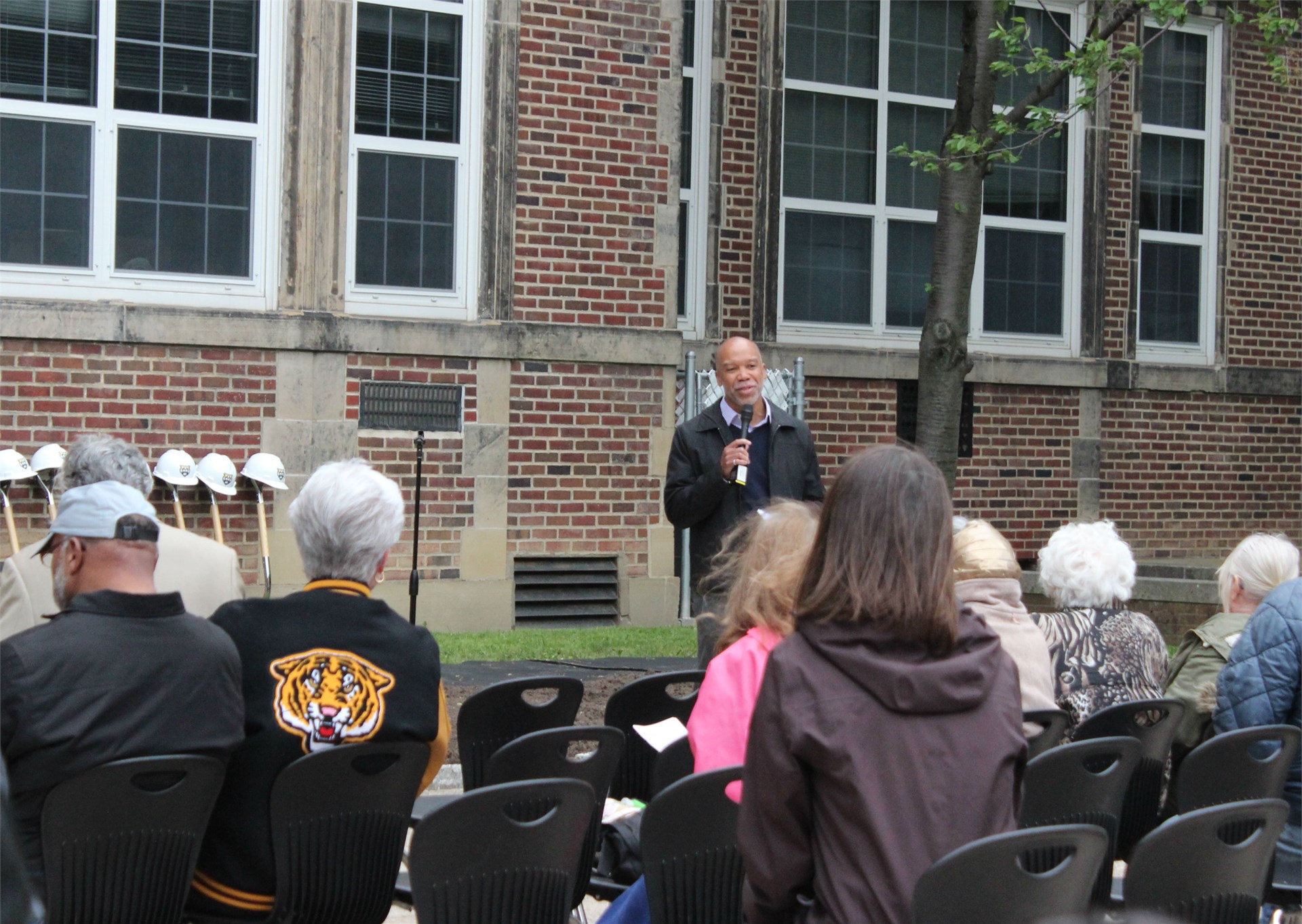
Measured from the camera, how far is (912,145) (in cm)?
1240

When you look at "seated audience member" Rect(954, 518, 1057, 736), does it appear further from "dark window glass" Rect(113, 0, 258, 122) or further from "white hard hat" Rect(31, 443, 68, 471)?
"dark window glass" Rect(113, 0, 258, 122)

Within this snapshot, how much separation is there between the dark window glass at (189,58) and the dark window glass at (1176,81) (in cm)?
808

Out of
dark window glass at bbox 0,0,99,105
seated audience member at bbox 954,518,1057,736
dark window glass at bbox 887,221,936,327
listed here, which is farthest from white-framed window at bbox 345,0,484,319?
seated audience member at bbox 954,518,1057,736

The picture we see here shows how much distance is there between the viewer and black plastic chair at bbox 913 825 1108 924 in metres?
2.22

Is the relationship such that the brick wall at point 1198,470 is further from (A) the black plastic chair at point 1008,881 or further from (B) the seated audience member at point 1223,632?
(A) the black plastic chair at point 1008,881

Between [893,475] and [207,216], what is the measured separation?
24.6 ft

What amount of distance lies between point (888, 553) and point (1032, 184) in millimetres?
11084

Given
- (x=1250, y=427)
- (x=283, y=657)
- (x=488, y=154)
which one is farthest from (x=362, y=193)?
(x=1250, y=427)

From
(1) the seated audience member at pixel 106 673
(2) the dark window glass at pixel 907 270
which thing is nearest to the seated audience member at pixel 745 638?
(1) the seated audience member at pixel 106 673

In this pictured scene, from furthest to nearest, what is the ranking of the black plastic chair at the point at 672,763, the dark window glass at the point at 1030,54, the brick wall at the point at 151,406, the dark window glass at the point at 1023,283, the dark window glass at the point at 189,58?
the dark window glass at the point at 1030,54 → the dark window glass at the point at 1023,283 → the dark window glass at the point at 189,58 → the brick wall at the point at 151,406 → the black plastic chair at the point at 672,763

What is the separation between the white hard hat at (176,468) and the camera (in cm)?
845

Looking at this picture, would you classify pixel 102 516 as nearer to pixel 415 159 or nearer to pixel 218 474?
pixel 218 474

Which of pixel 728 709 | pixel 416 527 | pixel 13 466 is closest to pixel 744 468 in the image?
pixel 728 709

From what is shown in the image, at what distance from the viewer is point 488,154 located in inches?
378
